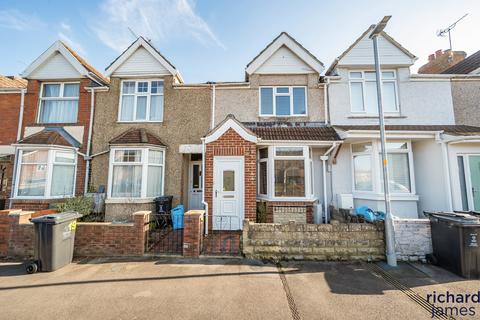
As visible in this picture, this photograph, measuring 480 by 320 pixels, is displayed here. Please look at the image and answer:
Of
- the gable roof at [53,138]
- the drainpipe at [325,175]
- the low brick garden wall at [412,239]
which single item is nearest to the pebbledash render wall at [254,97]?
the drainpipe at [325,175]

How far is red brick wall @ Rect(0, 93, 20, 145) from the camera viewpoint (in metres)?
9.56

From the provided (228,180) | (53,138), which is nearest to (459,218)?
(228,180)

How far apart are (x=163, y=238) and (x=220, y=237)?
A: 1761mm

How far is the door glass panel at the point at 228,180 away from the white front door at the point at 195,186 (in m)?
2.56

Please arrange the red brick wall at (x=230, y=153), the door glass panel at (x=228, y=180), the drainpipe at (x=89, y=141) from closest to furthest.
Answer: the red brick wall at (x=230, y=153), the door glass panel at (x=228, y=180), the drainpipe at (x=89, y=141)

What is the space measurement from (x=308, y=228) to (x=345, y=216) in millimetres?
3323

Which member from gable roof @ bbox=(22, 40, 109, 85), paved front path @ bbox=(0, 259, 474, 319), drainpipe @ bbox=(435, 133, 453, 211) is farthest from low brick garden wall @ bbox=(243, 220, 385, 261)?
gable roof @ bbox=(22, 40, 109, 85)

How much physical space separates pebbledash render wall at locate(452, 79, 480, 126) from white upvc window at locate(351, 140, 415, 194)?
3.14m

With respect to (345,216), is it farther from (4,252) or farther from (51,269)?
(4,252)

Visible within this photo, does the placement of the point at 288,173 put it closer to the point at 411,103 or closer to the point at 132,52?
the point at 411,103

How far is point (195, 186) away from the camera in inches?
391

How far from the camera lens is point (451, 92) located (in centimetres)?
911

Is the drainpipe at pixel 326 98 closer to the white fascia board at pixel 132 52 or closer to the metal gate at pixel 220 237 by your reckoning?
the metal gate at pixel 220 237

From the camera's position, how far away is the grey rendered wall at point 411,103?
899cm
